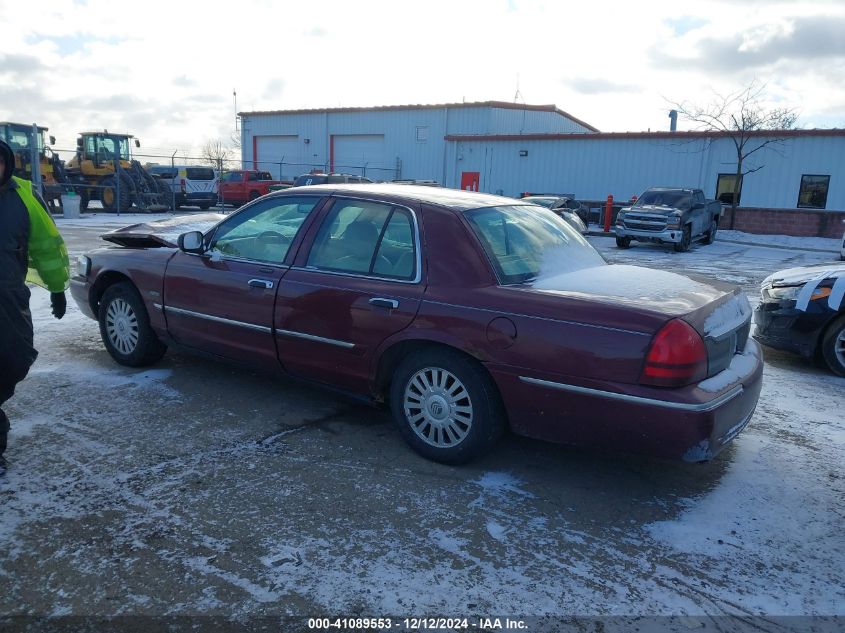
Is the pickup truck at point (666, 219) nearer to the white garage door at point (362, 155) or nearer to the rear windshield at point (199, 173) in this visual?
the rear windshield at point (199, 173)

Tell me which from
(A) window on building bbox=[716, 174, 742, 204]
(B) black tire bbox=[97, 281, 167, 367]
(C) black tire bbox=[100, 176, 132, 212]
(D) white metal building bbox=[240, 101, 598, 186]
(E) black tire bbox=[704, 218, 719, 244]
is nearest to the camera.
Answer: (B) black tire bbox=[97, 281, 167, 367]

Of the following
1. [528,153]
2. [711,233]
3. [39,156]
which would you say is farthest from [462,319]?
[528,153]

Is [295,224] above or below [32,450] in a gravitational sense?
above

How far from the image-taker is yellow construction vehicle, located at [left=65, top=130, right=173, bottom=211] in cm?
2445

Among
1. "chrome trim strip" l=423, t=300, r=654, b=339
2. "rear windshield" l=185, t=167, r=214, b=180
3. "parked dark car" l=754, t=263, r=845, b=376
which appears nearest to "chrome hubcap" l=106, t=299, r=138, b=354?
"chrome trim strip" l=423, t=300, r=654, b=339

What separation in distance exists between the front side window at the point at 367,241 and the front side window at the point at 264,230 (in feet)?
0.85

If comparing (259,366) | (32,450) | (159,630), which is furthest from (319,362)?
(159,630)

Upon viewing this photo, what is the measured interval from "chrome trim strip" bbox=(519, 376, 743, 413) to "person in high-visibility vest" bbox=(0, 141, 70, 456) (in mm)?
2673

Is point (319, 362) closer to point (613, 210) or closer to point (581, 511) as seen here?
point (581, 511)

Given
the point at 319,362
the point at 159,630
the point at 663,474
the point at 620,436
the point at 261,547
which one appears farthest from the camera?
the point at 319,362

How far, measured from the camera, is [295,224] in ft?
14.6

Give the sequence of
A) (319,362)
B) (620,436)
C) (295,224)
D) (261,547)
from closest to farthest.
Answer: (261,547)
(620,436)
(319,362)
(295,224)

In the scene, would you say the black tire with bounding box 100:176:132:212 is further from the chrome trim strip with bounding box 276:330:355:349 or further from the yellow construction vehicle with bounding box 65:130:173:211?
the chrome trim strip with bounding box 276:330:355:349

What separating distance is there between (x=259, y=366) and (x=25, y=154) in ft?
69.2
